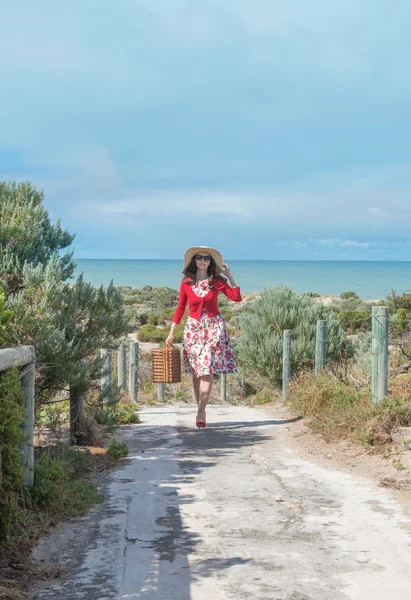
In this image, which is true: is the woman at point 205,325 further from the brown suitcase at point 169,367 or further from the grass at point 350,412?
the brown suitcase at point 169,367

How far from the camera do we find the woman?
9422 mm

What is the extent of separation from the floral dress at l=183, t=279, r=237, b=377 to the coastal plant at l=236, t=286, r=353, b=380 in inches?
225

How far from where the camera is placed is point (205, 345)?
9508 mm

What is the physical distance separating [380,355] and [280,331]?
23.7 feet

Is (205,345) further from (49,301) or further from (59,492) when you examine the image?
(59,492)

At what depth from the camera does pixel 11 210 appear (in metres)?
7.46

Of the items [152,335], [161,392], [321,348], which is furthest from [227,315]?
[321,348]

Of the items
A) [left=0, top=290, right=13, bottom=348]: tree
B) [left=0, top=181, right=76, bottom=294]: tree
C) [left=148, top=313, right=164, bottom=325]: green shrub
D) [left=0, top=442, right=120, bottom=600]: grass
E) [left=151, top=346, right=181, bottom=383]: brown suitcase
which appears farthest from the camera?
[left=148, top=313, right=164, bottom=325]: green shrub

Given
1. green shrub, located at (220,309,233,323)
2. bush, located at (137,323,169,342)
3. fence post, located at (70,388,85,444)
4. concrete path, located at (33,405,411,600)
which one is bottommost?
concrete path, located at (33,405,411,600)

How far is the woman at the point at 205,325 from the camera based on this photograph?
9422 mm

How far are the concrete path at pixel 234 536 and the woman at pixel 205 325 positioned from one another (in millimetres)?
1896

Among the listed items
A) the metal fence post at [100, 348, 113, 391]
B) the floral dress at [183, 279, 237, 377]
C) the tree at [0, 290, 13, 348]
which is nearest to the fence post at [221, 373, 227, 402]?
the metal fence post at [100, 348, 113, 391]

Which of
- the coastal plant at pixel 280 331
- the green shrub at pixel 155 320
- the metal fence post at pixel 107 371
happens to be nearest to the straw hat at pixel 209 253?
the metal fence post at pixel 107 371

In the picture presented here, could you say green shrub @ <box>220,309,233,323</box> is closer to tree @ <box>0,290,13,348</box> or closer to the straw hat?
the straw hat
